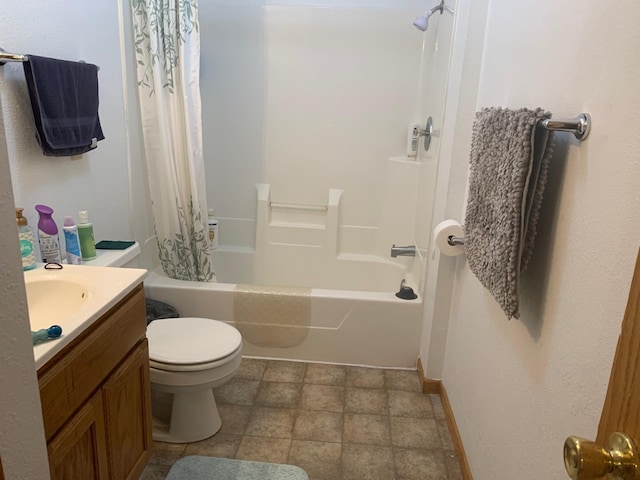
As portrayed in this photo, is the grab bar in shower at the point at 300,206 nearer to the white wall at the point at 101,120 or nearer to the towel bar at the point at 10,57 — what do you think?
the white wall at the point at 101,120

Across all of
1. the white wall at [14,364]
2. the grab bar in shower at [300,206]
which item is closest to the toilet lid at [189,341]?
the white wall at [14,364]

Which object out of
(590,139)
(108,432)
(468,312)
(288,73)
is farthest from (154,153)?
(590,139)

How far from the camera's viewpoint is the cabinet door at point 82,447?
3.67ft

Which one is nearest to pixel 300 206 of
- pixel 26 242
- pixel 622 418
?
pixel 26 242

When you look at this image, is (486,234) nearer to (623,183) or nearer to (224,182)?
(623,183)

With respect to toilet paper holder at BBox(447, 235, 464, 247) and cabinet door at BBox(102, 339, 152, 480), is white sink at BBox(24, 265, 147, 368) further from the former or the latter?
toilet paper holder at BBox(447, 235, 464, 247)

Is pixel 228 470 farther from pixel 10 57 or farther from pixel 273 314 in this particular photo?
pixel 10 57

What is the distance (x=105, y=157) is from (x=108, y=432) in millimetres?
1272

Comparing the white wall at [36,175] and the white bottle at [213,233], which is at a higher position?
the white wall at [36,175]

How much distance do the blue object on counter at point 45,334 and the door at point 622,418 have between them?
1.03 metres

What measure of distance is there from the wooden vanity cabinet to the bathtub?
895 millimetres

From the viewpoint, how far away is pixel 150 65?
2.27 metres

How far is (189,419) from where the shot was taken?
6.31ft

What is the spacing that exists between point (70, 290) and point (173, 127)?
1.15m
